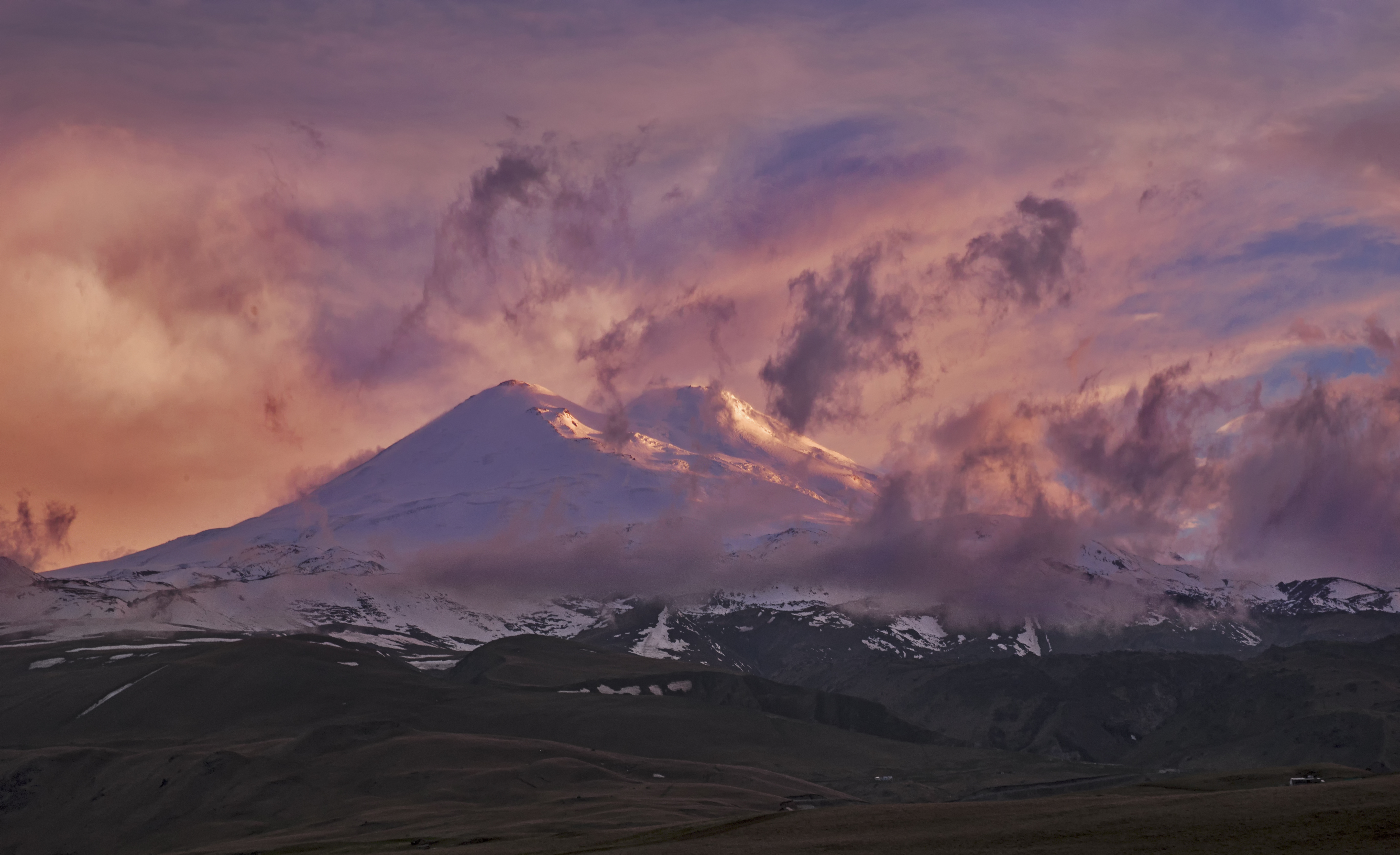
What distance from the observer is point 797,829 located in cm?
12900

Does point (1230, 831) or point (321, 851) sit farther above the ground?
point (1230, 831)

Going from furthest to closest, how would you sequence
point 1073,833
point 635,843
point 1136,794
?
point 1136,794, point 635,843, point 1073,833

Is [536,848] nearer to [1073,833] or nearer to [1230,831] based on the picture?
[1073,833]

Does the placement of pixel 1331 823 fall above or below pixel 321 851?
above

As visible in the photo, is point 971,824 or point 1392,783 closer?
point 1392,783

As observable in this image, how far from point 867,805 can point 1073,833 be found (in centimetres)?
3491

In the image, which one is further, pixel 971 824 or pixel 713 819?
pixel 713 819

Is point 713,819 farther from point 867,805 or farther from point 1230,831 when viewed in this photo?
point 1230,831

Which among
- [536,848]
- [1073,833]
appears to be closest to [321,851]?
[536,848]

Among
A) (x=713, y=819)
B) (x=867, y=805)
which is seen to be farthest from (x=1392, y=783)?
(x=713, y=819)

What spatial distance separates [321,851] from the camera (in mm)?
183500

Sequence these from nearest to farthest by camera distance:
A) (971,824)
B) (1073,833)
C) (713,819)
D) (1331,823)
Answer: (1331,823), (1073,833), (971,824), (713,819)

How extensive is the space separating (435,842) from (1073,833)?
307 ft

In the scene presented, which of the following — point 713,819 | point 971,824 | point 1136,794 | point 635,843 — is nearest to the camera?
point 971,824
